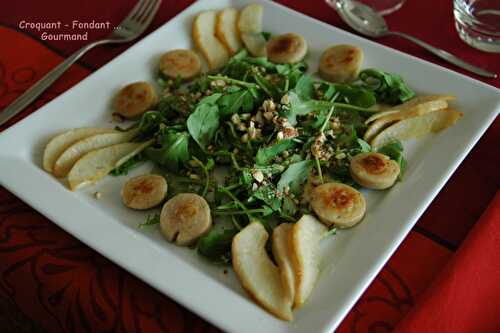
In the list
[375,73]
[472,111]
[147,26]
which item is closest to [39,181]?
[147,26]

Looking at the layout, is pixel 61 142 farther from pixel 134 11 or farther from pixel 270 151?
pixel 134 11

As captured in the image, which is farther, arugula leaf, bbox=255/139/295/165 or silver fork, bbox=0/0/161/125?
silver fork, bbox=0/0/161/125

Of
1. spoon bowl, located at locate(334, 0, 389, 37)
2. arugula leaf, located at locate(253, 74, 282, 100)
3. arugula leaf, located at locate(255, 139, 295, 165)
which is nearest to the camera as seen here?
arugula leaf, located at locate(255, 139, 295, 165)

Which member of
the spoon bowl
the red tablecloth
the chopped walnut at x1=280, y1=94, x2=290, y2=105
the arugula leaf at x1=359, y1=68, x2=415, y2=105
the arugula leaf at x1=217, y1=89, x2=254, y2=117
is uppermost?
the spoon bowl

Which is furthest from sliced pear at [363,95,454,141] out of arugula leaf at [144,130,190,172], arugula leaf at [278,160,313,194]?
arugula leaf at [144,130,190,172]

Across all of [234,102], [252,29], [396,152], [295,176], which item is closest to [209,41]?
[252,29]

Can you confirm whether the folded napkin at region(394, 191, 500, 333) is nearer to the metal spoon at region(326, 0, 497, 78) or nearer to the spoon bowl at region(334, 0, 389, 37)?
the metal spoon at region(326, 0, 497, 78)

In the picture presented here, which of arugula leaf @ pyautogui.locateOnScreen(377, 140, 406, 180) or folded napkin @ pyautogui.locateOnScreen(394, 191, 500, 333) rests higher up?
arugula leaf @ pyautogui.locateOnScreen(377, 140, 406, 180)

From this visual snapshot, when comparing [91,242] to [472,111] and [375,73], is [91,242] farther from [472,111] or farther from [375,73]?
[472,111]
